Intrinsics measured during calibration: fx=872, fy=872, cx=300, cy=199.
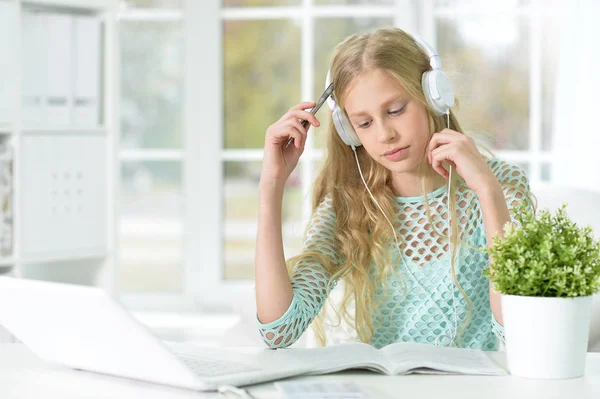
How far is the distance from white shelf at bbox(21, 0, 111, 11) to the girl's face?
1548mm

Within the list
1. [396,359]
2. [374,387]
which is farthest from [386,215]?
[374,387]

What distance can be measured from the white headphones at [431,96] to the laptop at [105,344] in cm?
54

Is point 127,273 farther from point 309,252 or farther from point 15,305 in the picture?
point 15,305

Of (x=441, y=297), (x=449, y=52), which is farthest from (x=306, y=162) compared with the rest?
(x=441, y=297)

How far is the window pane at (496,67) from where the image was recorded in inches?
124

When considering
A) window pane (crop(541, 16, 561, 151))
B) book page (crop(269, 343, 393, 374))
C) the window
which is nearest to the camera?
book page (crop(269, 343, 393, 374))

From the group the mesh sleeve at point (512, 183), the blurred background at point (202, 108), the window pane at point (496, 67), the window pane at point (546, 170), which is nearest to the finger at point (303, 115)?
the mesh sleeve at point (512, 183)

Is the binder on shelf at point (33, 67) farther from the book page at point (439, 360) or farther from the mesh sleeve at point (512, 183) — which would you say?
the book page at point (439, 360)

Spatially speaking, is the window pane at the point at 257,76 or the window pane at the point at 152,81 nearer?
the window pane at the point at 257,76

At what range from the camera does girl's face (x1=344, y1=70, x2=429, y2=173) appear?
5.06 feet

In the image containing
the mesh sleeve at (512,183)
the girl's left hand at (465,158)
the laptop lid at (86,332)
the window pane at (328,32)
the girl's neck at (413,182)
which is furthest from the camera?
the window pane at (328,32)

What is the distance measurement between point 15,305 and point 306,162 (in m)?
2.14

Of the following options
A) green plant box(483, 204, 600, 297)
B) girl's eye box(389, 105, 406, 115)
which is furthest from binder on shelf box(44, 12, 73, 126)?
green plant box(483, 204, 600, 297)

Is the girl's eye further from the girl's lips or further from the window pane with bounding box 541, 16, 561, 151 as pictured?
the window pane with bounding box 541, 16, 561, 151
